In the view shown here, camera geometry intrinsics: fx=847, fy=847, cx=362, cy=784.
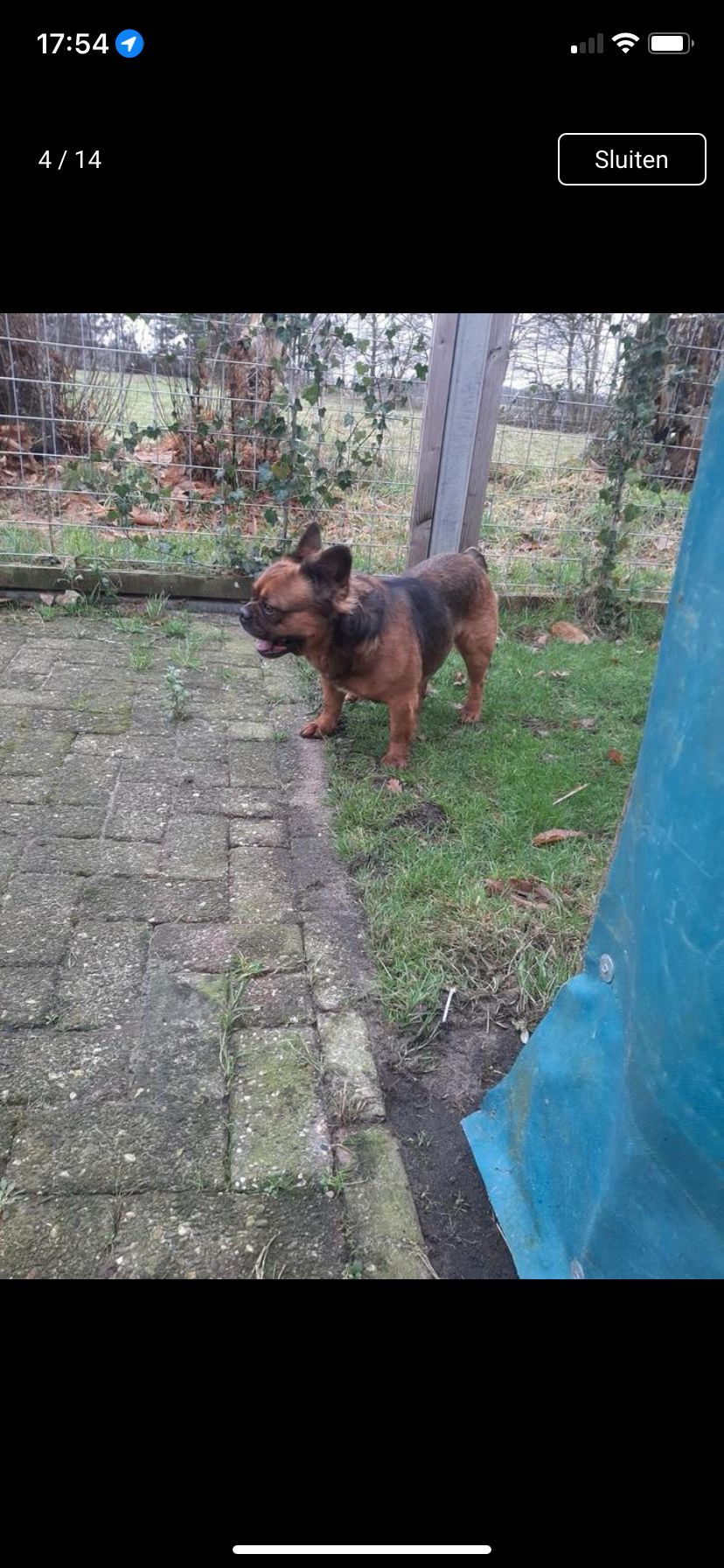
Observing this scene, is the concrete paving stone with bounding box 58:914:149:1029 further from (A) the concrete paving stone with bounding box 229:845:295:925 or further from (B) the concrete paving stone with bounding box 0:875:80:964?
(A) the concrete paving stone with bounding box 229:845:295:925

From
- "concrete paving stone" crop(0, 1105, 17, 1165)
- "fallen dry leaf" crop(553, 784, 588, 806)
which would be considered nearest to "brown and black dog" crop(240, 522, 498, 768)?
"fallen dry leaf" crop(553, 784, 588, 806)

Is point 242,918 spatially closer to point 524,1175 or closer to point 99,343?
point 524,1175

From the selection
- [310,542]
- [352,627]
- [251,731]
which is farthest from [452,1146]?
[310,542]

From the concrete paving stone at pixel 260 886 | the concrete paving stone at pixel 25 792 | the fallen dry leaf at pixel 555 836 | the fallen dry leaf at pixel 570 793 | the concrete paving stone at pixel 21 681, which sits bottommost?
the concrete paving stone at pixel 260 886

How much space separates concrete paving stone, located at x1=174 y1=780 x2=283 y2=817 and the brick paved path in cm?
1

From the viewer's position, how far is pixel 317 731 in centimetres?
416

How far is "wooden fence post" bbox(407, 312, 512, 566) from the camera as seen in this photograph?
524cm

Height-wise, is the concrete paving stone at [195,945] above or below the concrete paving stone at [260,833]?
below

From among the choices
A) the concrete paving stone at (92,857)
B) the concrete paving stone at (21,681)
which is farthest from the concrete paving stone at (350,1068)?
the concrete paving stone at (21,681)

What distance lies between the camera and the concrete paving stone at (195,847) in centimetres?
294
